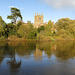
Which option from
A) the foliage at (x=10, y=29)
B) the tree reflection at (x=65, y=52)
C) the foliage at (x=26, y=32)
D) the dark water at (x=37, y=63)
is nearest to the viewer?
the dark water at (x=37, y=63)

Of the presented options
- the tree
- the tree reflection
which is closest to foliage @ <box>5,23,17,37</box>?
the tree

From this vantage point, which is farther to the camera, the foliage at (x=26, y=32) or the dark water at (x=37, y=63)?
the foliage at (x=26, y=32)

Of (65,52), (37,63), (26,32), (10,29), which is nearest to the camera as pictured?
(37,63)

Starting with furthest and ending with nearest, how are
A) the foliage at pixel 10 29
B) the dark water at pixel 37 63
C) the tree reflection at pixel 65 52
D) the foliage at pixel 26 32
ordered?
the foliage at pixel 10 29 < the foliage at pixel 26 32 < the tree reflection at pixel 65 52 < the dark water at pixel 37 63

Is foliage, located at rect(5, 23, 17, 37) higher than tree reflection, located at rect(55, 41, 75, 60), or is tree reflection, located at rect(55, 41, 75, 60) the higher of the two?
foliage, located at rect(5, 23, 17, 37)

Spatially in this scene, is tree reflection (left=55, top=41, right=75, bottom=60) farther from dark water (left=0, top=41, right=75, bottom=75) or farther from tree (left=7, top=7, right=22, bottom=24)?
tree (left=7, top=7, right=22, bottom=24)

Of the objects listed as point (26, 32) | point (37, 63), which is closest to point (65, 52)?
point (37, 63)

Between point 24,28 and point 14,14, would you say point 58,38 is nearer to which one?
point 24,28

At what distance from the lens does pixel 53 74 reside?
5559 mm

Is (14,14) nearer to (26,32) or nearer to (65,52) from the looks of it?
(26,32)

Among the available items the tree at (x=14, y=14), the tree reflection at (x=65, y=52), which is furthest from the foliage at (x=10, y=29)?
the tree reflection at (x=65, y=52)

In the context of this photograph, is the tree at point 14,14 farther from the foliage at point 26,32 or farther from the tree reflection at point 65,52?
the tree reflection at point 65,52

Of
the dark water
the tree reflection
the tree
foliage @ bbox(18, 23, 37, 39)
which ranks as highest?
the tree

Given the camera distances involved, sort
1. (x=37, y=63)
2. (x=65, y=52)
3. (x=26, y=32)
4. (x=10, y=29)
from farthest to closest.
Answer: (x=10, y=29) < (x=26, y=32) < (x=65, y=52) < (x=37, y=63)
